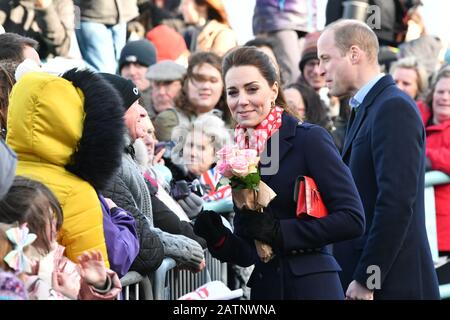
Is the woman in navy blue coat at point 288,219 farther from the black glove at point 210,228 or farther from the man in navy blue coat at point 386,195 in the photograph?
the man in navy blue coat at point 386,195

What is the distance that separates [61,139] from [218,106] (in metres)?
4.83

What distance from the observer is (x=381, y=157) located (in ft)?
21.1

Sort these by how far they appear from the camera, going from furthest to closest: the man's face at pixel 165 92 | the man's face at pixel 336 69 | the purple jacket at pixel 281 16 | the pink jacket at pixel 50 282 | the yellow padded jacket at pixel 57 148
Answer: the purple jacket at pixel 281 16, the man's face at pixel 165 92, the man's face at pixel 336 69, the yellow padded jacket at pixel 57 148, the pink jacket at pixel 50 282

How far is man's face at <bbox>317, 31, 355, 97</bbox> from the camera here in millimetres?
6871

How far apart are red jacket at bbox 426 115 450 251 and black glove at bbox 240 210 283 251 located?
347 cm

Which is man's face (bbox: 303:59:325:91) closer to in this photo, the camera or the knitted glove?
the camera

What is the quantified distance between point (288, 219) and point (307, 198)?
0.14 m

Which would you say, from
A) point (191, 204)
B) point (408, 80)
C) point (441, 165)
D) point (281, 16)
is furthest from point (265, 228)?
point (281, 16)

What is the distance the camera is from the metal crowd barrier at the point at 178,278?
6.44 metres

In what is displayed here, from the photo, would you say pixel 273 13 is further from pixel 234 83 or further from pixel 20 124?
pixel 20 124

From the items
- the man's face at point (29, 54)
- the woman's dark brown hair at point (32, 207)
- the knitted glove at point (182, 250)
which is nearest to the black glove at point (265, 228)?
the knitted glove at point (182, 250)

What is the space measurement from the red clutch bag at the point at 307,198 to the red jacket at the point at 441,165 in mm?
3402

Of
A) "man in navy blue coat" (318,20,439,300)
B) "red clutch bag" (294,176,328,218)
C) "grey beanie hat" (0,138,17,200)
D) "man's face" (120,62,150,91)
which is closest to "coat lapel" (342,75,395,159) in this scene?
"man in navy blue coat" (318,20,439,300)

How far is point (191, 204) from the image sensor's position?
8.15m
